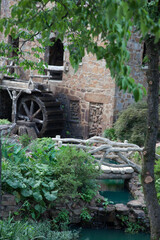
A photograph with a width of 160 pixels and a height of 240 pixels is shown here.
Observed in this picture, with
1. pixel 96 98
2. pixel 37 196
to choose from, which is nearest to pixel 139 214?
pixel 37 196

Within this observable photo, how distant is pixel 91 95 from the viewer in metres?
12.9

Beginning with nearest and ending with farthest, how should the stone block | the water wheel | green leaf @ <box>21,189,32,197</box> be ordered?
green leaf @ <box>21,189,32,197</box>, the stone block, the water wheel

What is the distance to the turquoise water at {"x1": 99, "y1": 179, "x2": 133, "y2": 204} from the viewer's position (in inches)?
321

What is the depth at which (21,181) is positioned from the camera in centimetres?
551

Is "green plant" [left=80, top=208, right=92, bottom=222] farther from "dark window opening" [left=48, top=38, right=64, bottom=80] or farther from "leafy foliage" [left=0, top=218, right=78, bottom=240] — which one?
"dark window opening" [left=48, top=38, right=64, bottom=80]

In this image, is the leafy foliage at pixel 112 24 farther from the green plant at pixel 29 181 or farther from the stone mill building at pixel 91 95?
the stone mill building at pixel 91 95

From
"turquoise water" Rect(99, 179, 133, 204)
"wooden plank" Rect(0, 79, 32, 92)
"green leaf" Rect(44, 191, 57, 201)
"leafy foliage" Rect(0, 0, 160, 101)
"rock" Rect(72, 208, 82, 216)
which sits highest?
"leafy foliage" Rect(0, 0, 160, 101)

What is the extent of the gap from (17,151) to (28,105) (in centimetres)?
866

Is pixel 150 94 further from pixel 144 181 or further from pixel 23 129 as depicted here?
pixel 23 129

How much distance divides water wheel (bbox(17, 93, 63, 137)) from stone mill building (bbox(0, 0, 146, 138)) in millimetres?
512

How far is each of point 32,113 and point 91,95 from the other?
2719 millimetres

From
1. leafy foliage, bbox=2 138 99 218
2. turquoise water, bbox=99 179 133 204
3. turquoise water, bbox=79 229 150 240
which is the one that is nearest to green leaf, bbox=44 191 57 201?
leafy foliage, bbox=2 138 99 218

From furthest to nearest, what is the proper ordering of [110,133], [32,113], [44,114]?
[32,113], [44,114], [110,133]

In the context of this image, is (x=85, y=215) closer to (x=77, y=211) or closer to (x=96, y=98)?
(x=77, y=211)
